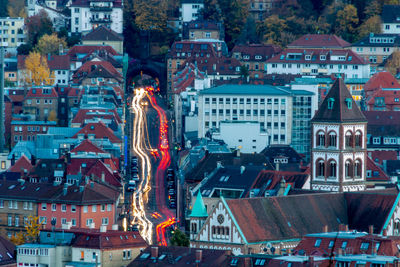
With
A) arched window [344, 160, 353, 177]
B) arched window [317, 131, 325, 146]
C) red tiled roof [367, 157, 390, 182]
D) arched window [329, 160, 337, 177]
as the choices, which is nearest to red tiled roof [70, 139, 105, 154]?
red tiled roof [367, 157, 390, 182]

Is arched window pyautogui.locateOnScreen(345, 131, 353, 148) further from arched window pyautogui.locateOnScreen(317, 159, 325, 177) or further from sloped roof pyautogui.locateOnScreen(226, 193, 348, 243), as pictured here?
sloped roof pyautogui.locateOnScreen(226, 193, 348, 243)

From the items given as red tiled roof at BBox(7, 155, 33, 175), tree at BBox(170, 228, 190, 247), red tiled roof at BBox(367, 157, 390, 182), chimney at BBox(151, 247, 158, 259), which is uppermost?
chimney at BBox(151, 247, 158, 259)

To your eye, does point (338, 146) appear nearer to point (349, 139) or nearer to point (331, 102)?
point (349, 139)

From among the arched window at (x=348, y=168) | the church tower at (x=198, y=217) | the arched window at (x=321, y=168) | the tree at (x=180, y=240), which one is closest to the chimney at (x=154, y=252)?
the church tower at (x=198, y=217)

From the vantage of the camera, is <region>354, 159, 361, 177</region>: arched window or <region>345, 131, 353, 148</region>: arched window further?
<region>345, 131, 353, 148</region>: arched window

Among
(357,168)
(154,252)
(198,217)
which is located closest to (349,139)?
(357,168)

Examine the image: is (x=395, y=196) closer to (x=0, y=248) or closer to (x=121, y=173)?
(x=0, y=248)

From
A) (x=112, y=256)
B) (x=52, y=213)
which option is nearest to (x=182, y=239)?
(x=112, y=256)
